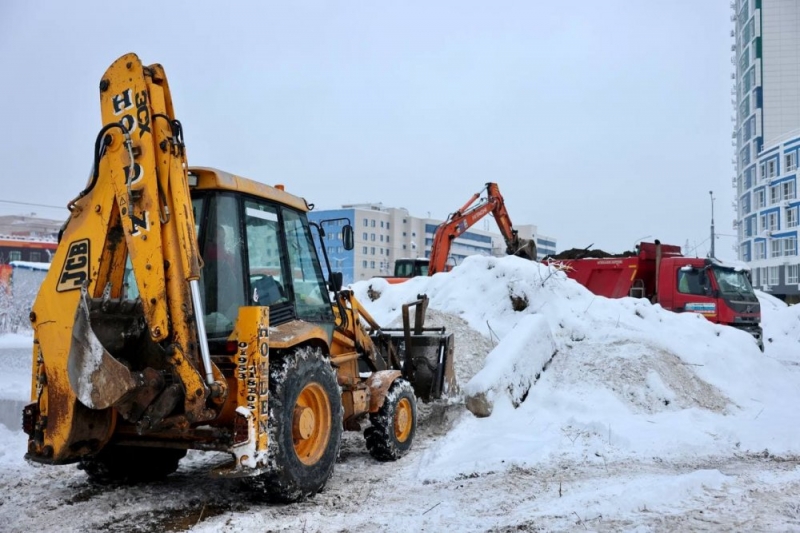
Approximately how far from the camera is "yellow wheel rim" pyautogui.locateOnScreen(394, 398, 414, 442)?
7286 mm

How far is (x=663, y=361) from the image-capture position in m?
10.1

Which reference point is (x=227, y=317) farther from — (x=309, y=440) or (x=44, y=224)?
(x=44, y=224)

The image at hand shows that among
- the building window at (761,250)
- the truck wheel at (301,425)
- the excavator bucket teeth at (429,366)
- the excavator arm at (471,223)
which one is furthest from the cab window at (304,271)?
the building window at (761,250)

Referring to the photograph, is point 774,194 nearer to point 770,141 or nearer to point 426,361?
point 770,141

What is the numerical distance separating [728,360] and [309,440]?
8.59m

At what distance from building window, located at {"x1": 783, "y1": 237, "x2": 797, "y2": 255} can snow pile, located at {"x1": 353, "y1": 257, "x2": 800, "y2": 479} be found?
5383 cm

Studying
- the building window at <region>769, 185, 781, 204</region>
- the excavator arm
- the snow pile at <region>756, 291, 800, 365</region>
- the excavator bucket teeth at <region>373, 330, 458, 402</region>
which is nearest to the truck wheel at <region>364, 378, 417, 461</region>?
the excavator bucket teeth at <region>373, 330, 458, 402</region>

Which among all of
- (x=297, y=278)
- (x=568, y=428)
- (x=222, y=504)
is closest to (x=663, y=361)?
(x=568, y=428)

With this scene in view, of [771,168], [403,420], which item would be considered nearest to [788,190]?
[771,168]

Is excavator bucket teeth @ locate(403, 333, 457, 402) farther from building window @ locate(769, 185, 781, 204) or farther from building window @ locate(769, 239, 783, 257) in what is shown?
building window @ locate(769, 185, 781, 204)

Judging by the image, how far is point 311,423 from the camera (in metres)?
5.48

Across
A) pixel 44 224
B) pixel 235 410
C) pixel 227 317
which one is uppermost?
pixel 44 224

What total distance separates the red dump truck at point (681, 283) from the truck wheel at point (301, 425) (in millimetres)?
10672

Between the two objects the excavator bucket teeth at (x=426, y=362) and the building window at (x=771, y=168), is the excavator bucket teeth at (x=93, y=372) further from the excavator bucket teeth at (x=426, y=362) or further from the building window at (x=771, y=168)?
the building window at (x=771, y=168)
